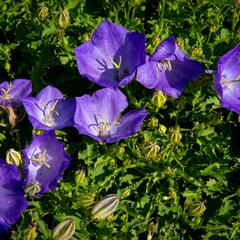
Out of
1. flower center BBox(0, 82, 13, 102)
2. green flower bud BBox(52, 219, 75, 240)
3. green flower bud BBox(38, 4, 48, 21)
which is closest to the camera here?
green flower bud BBox(52, 219, 75, 240)

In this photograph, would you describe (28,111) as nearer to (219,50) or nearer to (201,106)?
(201,106)

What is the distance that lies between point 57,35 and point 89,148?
74 cm

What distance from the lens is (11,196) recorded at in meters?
2.80

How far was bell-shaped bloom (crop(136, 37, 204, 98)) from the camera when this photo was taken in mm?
3104

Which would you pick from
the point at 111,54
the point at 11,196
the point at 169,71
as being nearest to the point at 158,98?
the point at 169,71

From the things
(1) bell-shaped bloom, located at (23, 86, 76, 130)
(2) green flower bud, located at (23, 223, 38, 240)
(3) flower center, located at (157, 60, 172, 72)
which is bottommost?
(2) green flower bud, located at (23, 223, 38, 240)

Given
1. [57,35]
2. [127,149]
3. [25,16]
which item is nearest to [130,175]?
[127,149]

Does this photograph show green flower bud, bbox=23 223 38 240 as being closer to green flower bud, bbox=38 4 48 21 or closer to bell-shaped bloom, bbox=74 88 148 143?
bell-shaped bloom, bbox=74 88 148 143

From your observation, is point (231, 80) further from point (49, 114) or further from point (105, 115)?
point (49, 114)

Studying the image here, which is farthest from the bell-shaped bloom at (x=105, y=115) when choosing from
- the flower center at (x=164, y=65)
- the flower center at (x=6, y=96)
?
the flower center at (x=6, y=96)

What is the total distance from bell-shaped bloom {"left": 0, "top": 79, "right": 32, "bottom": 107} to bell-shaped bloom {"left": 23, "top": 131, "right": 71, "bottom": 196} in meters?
0.38

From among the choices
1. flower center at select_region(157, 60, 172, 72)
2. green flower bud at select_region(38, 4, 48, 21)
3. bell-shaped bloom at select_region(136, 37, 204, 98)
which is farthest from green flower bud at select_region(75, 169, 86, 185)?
green flower bud at select_region(38, 4, 48, 21)

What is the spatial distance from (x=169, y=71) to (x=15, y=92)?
36.8 inches

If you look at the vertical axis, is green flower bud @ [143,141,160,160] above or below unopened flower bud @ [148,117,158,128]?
above
